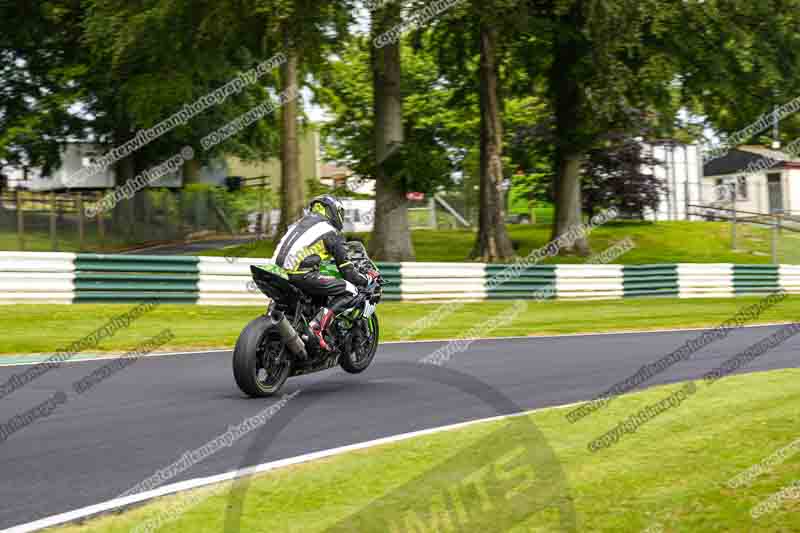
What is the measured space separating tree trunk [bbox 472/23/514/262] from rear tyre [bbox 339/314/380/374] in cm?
1637

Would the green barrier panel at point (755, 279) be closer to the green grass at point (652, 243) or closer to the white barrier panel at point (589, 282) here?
the green grass at point (652, 243)

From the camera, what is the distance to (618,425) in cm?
830

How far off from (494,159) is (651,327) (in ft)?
31.8

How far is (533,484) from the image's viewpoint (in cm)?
629

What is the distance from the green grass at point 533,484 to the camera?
5.51m

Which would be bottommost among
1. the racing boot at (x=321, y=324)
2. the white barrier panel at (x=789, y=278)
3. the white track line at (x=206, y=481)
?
the white track line at (x=206, y=481)

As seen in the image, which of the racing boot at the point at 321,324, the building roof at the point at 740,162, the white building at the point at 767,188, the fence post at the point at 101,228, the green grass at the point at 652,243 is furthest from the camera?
the building roof at the point at 740,162

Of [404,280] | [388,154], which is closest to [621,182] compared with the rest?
[388,154]

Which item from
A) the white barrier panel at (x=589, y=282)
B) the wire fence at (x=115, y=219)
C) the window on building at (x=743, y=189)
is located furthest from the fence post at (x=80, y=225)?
the window on building at (x=743, y=189)

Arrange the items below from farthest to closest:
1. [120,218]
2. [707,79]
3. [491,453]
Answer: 1. [120,218]
2. [707,79]
3. [491,453]

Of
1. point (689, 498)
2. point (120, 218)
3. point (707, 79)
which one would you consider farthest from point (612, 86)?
point (689, 498)

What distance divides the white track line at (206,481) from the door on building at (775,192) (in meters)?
50.4

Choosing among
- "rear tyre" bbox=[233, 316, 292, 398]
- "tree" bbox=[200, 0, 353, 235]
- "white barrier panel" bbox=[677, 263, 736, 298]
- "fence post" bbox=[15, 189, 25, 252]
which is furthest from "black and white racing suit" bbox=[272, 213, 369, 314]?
"fence post" bbox=[15, 189, 25, 252]

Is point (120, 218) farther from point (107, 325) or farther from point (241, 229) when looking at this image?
point (107, 325)
